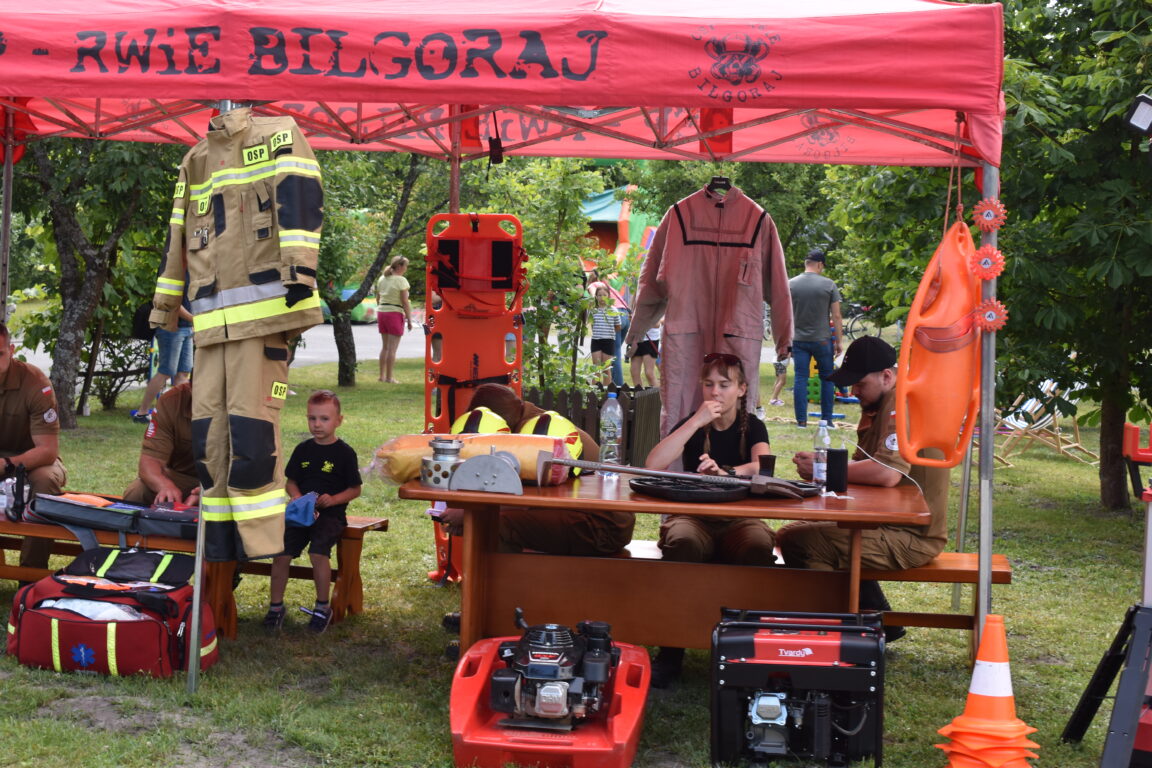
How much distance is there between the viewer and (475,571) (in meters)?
4.78

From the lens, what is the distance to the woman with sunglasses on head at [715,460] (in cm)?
497

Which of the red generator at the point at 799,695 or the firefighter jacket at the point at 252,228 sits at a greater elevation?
the firefighter jacket at the point at 252,228

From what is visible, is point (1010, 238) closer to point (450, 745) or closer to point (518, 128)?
point (518, 128)

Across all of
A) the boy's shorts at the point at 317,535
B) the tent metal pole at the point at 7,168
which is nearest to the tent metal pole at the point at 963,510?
the boy's shorts at the point at 317,535

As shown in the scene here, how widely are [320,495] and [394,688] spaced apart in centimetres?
108

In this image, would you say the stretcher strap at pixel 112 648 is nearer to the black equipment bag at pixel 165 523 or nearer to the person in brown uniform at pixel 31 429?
the black equipment bag at pixel 165 523

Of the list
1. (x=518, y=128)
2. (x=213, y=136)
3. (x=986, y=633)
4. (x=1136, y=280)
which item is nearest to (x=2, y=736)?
(x=213, y=136)

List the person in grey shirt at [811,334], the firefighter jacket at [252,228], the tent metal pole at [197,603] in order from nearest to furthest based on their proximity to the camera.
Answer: the firefighter jacket at [252,228]
the tent metal pole at [197,603]
the person in grey shirt at [811,334]

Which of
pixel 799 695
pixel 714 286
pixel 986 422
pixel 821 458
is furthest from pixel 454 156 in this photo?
pixel 799 695

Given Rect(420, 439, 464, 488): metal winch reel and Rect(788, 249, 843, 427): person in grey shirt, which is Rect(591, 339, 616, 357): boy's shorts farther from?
Rect(420, 439, 464, 488): metal winch reel

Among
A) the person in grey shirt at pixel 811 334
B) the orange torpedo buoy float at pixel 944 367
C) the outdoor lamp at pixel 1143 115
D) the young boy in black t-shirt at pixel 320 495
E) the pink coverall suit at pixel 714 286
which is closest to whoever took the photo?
the outdoor lamp at pixel 1143 115

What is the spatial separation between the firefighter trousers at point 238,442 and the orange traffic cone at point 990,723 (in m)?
2.44

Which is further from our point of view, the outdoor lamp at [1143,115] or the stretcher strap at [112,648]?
the stretcher strap at [112,648]

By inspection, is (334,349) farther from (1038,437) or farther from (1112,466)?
(1112,466)
